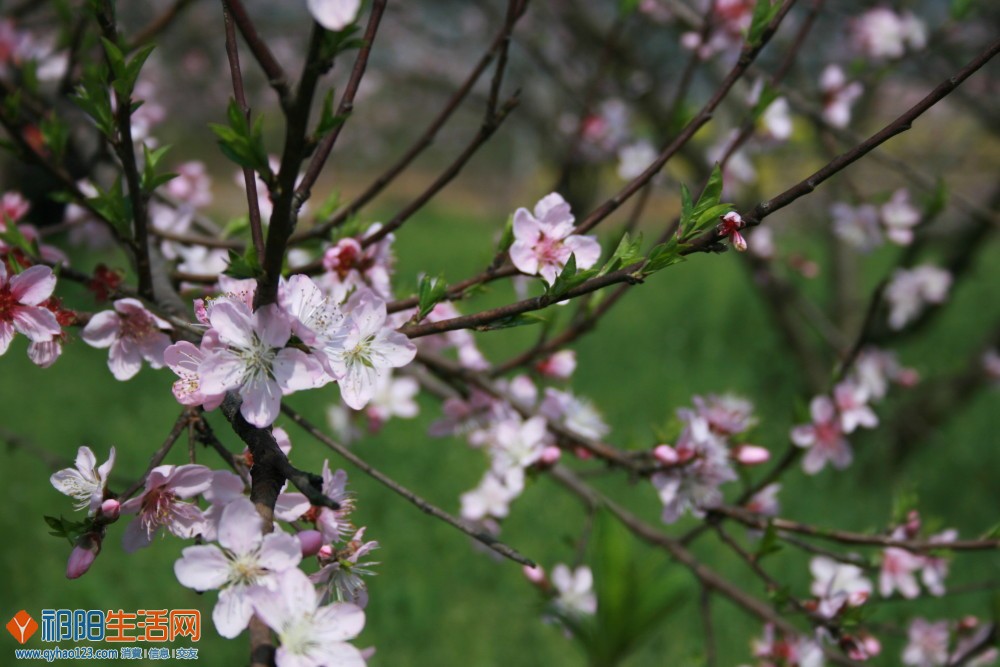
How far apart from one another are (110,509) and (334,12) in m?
0.52

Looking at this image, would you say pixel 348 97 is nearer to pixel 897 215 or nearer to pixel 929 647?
pixel 929 647

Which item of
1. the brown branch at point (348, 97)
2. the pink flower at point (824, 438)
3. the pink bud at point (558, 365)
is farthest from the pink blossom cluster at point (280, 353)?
the pink flower at point (824, 438)

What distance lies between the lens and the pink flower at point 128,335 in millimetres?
968

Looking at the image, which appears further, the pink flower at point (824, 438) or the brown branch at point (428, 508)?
the pink flower at point (824, 438)

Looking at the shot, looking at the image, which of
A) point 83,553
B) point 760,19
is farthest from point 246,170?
point 760,19

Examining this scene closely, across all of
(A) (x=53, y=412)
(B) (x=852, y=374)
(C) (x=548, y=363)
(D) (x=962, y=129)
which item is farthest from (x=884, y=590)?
(D) (x=962, y=129)

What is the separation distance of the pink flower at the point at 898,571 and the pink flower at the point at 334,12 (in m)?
1.59

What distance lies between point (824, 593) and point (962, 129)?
708 centimetres

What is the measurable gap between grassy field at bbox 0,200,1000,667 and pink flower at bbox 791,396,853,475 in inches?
2.6

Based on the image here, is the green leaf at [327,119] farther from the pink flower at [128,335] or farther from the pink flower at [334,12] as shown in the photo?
the pink flower at [128,335]

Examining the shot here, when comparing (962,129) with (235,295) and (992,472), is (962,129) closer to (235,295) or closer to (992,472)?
(992,472)

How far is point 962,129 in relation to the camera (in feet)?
23.5

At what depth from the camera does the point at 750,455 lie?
138cm

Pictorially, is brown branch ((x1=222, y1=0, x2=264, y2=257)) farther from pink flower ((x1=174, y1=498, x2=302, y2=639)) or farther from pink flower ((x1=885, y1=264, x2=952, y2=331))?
pink flower ((x1=885, y1=264, x2=952, y2=331))
